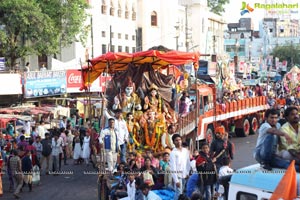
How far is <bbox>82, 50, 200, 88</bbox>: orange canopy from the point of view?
14633mm

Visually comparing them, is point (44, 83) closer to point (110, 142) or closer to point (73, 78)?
point (73, 78)

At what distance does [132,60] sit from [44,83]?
572 inches

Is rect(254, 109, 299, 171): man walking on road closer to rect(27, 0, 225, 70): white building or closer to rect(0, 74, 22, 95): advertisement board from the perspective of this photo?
rect(0, 74, 22, 95): advertisement board

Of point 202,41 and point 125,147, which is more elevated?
point 202,41

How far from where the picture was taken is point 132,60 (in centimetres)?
1611

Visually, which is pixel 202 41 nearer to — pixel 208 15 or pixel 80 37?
pixel 208 15

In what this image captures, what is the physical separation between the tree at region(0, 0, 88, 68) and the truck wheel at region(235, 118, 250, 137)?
12.7 m

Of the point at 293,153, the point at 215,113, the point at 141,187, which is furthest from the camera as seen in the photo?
the point at 215,113

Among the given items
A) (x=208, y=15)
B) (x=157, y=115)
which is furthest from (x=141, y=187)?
(x=208, y=15)

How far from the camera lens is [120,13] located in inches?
1820

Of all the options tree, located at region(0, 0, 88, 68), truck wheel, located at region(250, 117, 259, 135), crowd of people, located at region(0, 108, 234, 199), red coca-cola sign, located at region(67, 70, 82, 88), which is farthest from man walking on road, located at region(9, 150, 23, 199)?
tree, located at region(0, 0, 88, 68)

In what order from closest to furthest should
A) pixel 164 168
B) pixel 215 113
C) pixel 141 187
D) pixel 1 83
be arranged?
pixel 141 187 → pixel 164 168 → pixel 215 113 → pixel 1 83

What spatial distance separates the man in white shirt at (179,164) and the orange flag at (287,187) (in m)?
6.08

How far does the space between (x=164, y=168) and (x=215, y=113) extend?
10.5 metres
